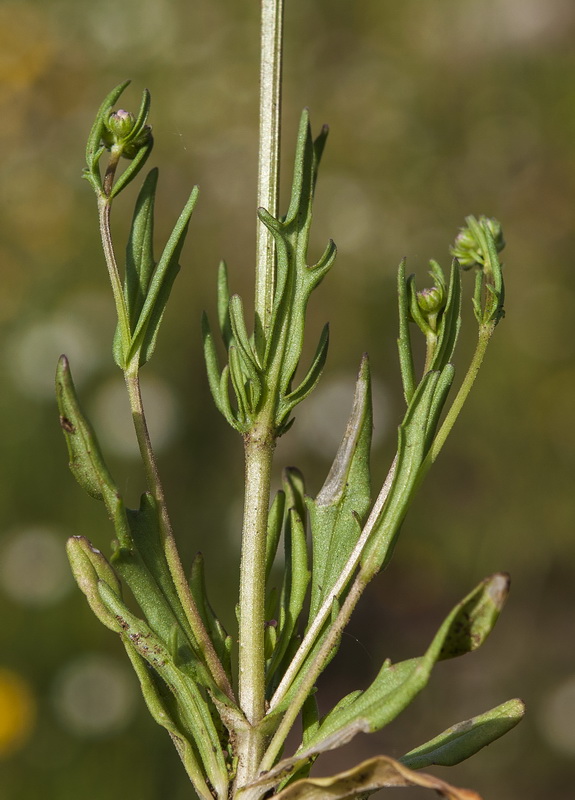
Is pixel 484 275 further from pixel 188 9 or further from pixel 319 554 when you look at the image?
pixel 188 9

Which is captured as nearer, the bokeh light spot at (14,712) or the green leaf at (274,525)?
the green leaf at (274,525)

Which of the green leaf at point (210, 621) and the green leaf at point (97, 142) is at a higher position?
the green leaf at point (97, 142)

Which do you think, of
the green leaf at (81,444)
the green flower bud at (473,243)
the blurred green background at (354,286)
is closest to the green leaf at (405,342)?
the green flower bud at (473,243)

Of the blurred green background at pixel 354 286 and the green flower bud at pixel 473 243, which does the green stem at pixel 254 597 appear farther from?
the blurred green background at pixel 354 286

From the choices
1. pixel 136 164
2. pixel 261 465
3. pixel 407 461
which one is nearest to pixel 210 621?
pixel 261 465

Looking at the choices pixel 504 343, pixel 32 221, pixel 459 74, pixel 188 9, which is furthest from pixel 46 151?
pixel 504 343

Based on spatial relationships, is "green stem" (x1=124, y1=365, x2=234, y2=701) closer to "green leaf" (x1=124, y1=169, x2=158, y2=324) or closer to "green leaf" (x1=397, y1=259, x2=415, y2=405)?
"green leaf" (x1=124, y1=169, x2=158, y2=324)

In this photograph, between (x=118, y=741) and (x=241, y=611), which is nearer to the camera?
(x=241, y=611)
